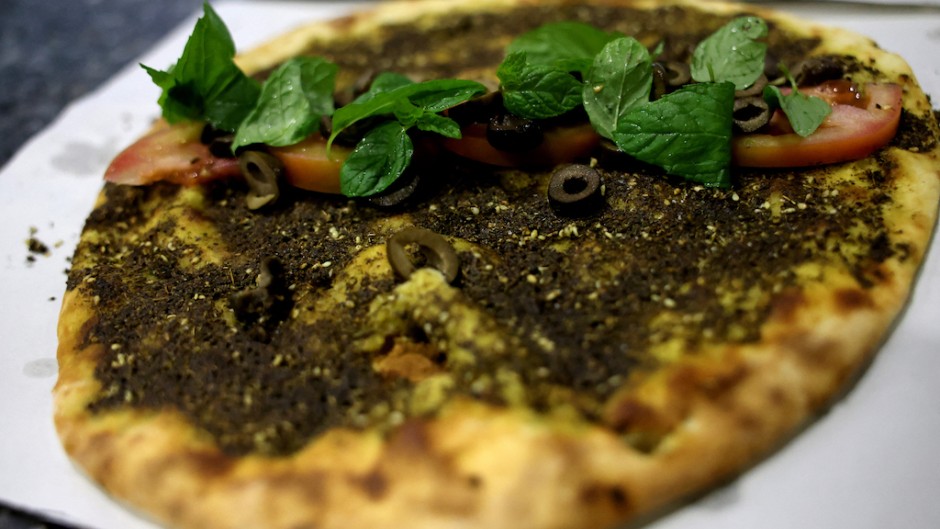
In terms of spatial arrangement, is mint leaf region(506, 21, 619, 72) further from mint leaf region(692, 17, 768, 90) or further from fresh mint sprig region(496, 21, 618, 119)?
mint leaf region(692, 17, 768, 90)

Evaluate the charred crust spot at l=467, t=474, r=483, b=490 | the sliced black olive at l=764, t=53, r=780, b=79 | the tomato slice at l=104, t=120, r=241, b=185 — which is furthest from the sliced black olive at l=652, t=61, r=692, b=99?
the tomato slice at l=104, t=120, r=241, b=185

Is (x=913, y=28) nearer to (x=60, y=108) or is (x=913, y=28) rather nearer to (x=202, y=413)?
(x=202, y=413)

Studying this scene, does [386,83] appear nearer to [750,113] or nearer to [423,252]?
[423,252]

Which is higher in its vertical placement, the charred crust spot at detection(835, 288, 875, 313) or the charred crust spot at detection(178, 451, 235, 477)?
the charred crust spot at detection(178, 451, 235, 477)

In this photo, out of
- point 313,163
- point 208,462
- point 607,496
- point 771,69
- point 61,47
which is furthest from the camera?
point 61,47

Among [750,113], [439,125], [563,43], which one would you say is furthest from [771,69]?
[439,125]

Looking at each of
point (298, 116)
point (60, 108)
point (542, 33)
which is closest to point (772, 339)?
point (542, 33)
